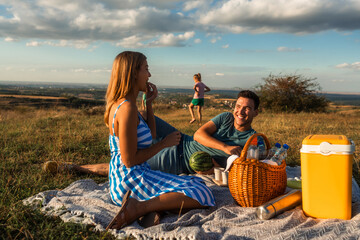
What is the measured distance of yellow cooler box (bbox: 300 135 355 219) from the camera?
2.97m

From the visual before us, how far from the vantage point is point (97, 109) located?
61.4ft

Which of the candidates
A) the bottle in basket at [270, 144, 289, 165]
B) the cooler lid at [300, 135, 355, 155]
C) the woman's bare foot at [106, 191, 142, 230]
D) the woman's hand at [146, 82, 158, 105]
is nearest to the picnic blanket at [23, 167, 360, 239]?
the woman's bare foot at [106, 191, 142, 230]

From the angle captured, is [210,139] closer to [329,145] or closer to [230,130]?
[230,130]

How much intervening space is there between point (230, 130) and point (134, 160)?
2011 mm

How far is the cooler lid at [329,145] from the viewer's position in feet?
9.64

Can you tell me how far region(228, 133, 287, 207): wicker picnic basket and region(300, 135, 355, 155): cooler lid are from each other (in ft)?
1.58

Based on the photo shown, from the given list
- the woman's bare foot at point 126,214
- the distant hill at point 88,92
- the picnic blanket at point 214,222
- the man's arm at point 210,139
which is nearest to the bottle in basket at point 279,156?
the picnic blanket at point 214,222

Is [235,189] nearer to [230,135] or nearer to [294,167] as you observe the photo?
[230,135]

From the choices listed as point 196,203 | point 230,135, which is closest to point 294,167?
point 230,135

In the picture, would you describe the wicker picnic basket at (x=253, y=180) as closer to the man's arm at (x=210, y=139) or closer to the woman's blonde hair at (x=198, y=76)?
the man's arm at (x=210, y=139)

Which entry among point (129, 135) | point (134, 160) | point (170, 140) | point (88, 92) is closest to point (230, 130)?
point (170, 140)

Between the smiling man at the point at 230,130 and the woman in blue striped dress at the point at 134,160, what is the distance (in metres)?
1.29

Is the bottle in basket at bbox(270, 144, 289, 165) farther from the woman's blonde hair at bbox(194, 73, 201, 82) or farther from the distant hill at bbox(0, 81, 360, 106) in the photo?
the woman's blonde hair at bbox(194, 73, 201, 82)

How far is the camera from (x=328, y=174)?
10.00ft
